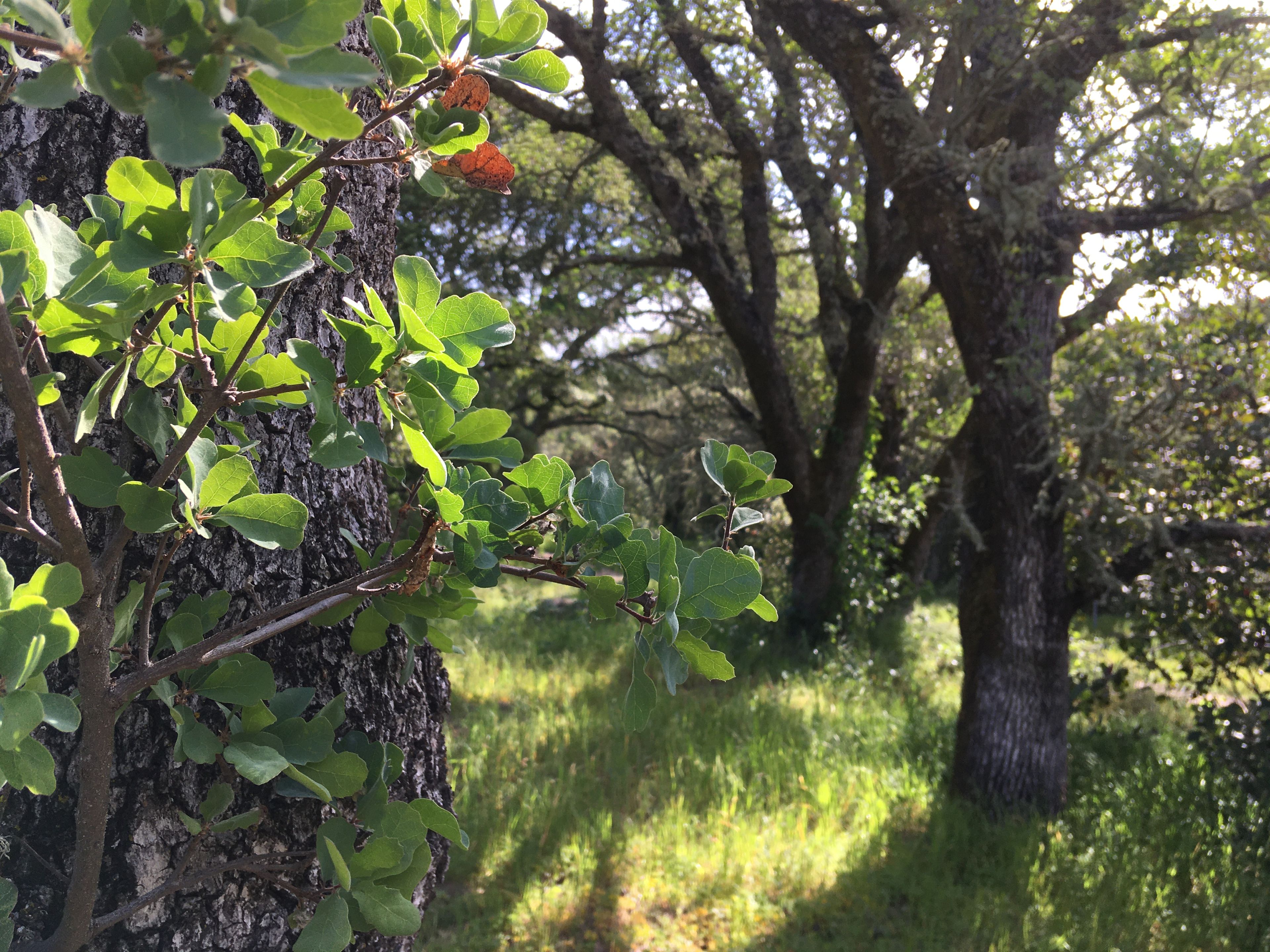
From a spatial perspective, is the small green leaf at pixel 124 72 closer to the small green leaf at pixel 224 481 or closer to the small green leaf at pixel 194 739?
the small green leaf at pixel 224 481

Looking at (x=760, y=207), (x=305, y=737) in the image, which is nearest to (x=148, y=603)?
(x=305, y=737)

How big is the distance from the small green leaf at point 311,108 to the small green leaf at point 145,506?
371 mm

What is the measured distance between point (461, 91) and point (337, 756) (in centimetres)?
62

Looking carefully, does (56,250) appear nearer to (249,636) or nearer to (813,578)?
(249,636)

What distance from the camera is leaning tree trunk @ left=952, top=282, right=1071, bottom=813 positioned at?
149 inches

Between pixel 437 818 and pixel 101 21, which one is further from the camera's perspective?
pixel 437 818

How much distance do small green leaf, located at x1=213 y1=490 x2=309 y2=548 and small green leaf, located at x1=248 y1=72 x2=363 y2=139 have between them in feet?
1.04

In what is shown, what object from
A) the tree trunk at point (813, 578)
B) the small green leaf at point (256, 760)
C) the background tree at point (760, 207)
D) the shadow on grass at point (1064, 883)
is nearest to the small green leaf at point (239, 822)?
the small green leaf at point (256, 760)

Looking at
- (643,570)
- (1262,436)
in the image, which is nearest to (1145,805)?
(1262,436)

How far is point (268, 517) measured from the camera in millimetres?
649

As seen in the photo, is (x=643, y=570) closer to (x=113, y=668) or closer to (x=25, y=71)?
(x=113, y=668)

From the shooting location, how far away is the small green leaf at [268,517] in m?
0.64

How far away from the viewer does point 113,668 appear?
2.40 feet

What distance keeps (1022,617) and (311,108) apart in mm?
4087
